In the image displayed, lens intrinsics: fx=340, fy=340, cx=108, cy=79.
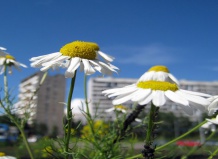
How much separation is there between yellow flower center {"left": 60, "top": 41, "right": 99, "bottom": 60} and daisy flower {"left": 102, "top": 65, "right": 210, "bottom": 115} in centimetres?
21

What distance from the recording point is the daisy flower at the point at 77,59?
843 mm

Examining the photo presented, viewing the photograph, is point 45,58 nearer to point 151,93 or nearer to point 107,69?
point 107,69

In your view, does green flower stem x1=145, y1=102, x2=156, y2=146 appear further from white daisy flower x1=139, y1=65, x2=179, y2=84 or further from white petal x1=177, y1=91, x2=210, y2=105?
white daisy flower x1=139, y1=65, x2=179, y2=84

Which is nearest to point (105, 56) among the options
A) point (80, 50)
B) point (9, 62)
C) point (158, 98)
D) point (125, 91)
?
point (80, 50)

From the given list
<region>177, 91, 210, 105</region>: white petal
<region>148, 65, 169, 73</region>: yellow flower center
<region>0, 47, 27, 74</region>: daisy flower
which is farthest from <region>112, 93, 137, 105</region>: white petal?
<region>0, 47, 27, 74</region>: daisy flower

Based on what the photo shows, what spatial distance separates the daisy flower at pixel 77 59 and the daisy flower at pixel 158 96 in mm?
142

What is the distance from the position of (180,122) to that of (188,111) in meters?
44.8

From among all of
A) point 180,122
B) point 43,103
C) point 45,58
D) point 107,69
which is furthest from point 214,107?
point 43,103

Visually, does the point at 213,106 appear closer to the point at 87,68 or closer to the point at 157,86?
the point at 157,86

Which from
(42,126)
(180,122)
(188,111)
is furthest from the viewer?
(42,126)

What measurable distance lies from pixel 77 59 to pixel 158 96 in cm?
31

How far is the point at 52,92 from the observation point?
59.1 meters

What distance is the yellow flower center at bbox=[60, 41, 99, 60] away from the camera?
91 centimetres

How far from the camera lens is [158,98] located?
62 centimetres
